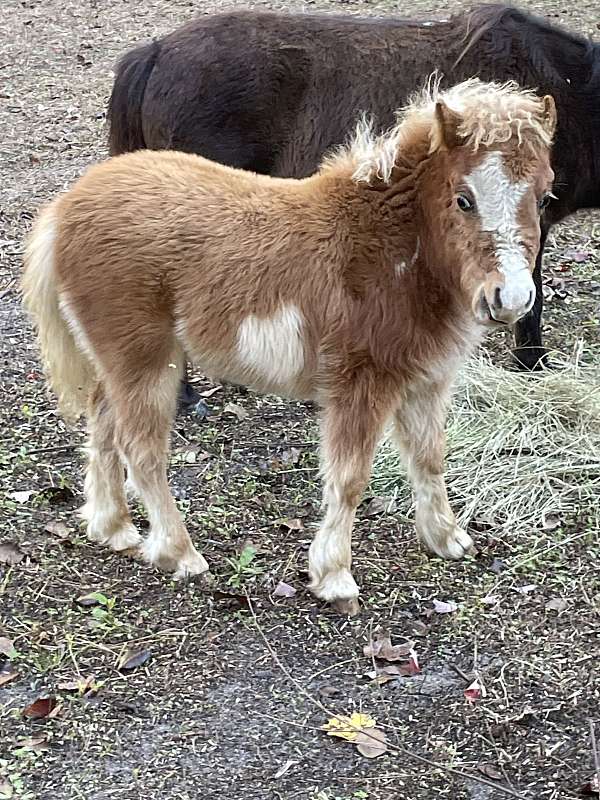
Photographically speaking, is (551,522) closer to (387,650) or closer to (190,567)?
(387,650)

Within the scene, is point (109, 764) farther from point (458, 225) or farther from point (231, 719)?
point (458, 225)

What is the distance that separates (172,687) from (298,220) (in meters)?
1.68

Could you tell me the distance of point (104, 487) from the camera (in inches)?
152

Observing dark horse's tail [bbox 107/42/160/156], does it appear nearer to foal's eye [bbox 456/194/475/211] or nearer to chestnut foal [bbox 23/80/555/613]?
chestnut foal [bbox 23/80/555/613]

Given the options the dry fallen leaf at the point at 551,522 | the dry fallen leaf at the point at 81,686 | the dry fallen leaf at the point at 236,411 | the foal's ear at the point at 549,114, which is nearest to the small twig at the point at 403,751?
the dry fallen leaf at the point at 81,686

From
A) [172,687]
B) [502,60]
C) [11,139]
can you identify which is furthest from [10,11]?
[172,687]

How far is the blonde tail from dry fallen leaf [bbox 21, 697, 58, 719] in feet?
3.84

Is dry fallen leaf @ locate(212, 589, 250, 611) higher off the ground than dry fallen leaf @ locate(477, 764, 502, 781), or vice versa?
dry fallen leaf @ locate(477, 764, 502, 781)

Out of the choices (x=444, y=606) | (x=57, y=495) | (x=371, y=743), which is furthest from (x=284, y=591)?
(x=57, y=495)

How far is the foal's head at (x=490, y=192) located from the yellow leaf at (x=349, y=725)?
1347 millimetres

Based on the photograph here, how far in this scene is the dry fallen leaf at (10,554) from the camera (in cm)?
381

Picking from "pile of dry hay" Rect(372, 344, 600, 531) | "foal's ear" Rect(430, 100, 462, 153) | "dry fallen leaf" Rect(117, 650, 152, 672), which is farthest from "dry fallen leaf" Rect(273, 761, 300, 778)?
"foal's ear" Rect(430, 100, 462, 153)

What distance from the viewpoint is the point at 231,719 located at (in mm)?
3096

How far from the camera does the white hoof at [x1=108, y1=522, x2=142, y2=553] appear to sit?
3898mm
